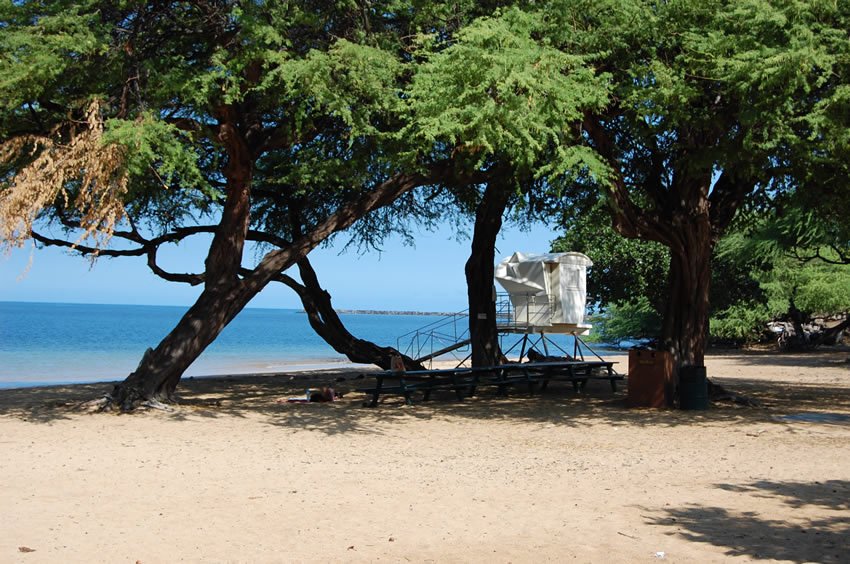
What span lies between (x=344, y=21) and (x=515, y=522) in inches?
435

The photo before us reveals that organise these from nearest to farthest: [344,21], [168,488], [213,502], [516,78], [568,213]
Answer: [213,502]
[168,488]
[516,78]
[344,21]
[568,213]

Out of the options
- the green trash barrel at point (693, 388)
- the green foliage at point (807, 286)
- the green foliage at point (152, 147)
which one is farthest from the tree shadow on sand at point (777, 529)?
the green foliage at point (807, 286)

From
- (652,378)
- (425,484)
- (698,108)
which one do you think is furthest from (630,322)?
(425,484)

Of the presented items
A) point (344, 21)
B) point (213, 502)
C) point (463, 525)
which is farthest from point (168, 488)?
point (344, 21)

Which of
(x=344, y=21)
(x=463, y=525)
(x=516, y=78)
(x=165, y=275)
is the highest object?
(x=344, y=21)

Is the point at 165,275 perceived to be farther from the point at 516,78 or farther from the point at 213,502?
the point at 213,502

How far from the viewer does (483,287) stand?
20.7m

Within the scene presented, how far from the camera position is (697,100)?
14.0 m

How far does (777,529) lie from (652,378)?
891 cm

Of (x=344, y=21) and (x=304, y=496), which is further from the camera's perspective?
(x=344, y=21)

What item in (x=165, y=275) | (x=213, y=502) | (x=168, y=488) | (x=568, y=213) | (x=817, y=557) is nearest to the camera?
(x=817, y=557)

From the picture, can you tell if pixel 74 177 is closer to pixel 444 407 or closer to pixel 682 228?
pixel 444 407

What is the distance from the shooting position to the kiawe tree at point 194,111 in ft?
42.0

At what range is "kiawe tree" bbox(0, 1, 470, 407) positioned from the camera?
42.0 ft
